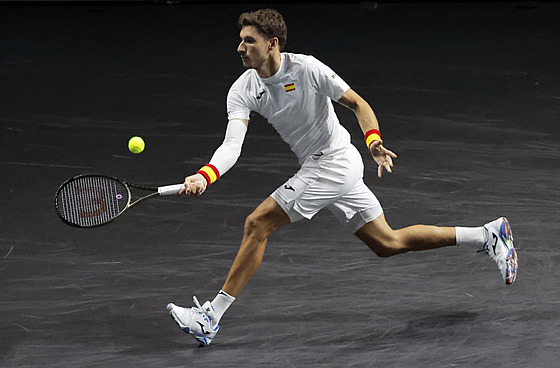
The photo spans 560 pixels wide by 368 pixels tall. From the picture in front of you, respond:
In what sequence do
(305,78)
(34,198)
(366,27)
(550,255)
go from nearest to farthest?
(305,78) → (550,255) → (34,198) → (366,27)

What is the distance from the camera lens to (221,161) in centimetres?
445

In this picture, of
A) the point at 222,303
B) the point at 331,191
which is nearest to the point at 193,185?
the point at 222,303

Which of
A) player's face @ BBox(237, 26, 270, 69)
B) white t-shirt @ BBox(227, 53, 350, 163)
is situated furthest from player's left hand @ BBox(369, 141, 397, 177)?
player's face @ BBox(237, 26, 270, 69)

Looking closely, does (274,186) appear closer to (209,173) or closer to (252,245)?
(252,245)

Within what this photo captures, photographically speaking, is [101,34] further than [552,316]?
Yes

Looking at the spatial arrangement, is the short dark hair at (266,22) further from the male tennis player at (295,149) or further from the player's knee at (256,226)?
the player's knee at (256,226)

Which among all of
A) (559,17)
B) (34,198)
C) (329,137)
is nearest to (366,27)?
Result: (559,17)

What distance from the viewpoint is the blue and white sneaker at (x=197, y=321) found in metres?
4.45

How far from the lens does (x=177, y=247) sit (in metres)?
5.60

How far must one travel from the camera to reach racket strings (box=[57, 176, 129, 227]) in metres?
4.40

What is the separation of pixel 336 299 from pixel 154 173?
2230mm

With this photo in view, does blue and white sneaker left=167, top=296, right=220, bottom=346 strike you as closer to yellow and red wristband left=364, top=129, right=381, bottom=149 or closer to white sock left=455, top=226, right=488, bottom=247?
yellow and red wristband left=364, top=129, right=381, bottom=149

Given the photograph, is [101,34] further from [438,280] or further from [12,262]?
[438,280]

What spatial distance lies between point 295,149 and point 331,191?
301 millimetres
